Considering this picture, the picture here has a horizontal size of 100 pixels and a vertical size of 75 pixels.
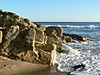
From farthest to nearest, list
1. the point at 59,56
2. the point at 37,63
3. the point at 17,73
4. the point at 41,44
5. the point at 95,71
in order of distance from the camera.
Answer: the point at 59,56 < the point at 41,44 < the point at 37,63 < the point at 95,71 < the point at 17,73

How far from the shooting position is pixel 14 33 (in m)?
18.4

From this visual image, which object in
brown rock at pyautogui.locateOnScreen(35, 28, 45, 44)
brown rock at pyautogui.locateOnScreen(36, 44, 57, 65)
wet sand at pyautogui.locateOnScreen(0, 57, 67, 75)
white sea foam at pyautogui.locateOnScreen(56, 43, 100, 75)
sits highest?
brown rock at pyautogui.locateOnScreen(35, 28, 45, 44)

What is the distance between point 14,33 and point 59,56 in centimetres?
484

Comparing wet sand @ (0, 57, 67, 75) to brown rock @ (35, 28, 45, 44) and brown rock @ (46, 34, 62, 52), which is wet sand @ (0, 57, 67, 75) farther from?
brown rock @ (46, 34, 62, 52)

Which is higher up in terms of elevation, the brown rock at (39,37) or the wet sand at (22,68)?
the brown rock at (39,37)

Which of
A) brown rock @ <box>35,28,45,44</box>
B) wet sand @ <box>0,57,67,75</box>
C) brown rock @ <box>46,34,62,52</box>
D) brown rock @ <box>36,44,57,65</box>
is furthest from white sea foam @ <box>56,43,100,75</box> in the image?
brown rock @ <box>46,34,62,52</box>

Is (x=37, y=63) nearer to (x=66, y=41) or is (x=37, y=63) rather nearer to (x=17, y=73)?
(x=17, y=73)

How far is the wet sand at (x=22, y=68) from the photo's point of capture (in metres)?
15.7

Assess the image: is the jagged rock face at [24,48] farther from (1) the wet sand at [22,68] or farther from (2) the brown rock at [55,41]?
(2) the brown rock at [55,41]

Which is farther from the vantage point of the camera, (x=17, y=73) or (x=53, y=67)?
(x=53, y=67)

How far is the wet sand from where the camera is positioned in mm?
15664

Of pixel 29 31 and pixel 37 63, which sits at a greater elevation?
pixel 29 31

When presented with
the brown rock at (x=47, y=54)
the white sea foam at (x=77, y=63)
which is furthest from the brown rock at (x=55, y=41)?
the brown rock at (x=47, y=54)

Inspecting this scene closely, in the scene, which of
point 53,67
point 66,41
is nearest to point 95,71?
point 53,67
